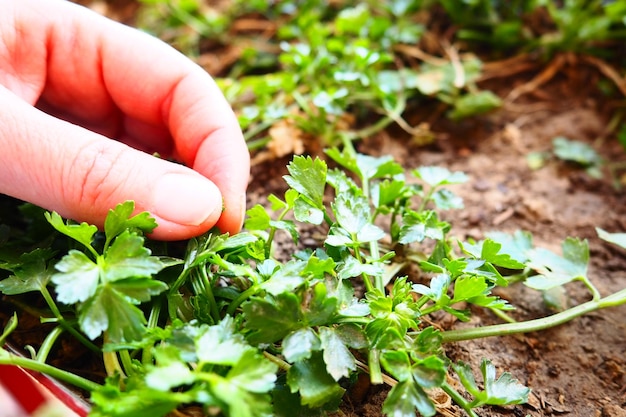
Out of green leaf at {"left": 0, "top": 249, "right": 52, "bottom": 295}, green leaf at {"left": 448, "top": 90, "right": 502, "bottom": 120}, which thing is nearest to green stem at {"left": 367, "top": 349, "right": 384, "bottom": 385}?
green leaf at {"left": 0, "top": 249, "right": 52, "bottom": 295}

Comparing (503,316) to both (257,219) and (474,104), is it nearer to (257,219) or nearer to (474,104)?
(257,219)

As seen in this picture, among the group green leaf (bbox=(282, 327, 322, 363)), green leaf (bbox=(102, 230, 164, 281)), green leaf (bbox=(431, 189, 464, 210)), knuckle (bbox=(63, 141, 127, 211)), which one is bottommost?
green leaf (bbox=(431, 189, 464, 210))

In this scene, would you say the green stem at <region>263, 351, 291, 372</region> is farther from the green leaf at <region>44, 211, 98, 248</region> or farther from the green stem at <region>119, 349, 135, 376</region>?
the green leaf at <region>44, 211, 98, 248</region>

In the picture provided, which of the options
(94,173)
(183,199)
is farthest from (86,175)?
(183,199)

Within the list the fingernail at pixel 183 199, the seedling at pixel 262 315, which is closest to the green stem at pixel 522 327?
the seedling at pixel 262 315

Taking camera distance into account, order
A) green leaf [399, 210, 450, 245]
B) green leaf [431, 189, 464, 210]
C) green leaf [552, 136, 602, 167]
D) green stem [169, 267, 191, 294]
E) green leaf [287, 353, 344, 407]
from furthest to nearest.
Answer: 1. green leaf [552, 136, 602, 167]
2. green leaf [431, 189, 464, 210]
3. green leaf [399, 210, 450, 245]
4. green stem [169, 267, 191, 294]
5. green leaf [287, 353, 344, 407]

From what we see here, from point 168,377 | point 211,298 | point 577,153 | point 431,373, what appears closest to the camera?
point 168,377
